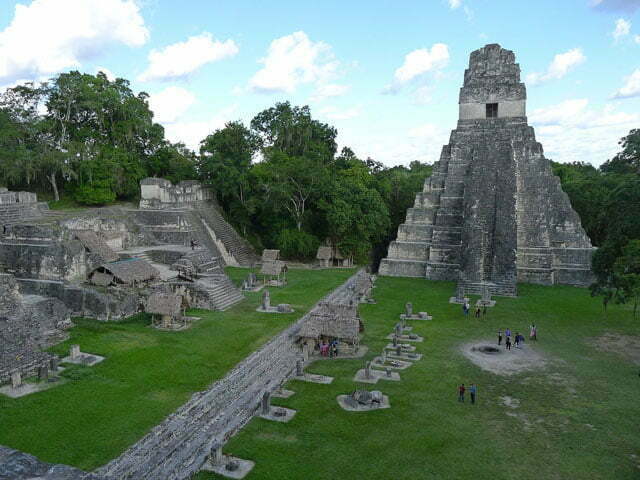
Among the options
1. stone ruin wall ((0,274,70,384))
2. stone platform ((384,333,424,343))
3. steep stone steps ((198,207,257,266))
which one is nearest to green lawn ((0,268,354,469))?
stone ruin wall ((0,274,70,384))

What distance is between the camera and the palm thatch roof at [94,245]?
2211 centimetres

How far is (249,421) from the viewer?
39.5 ft

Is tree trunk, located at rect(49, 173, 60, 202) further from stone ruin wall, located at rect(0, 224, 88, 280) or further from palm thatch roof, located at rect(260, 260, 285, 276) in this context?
palm thatch roof, located at rect(260, 260, 285, 276)

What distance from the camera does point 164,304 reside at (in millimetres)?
19000

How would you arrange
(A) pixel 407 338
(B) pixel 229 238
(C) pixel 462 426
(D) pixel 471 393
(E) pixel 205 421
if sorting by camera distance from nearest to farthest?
(C) pixel 462 426 < (E) pixel 205 421 < (D) pixel 471 393 < (A) pixel 407 338 < (B) pixel 229 238

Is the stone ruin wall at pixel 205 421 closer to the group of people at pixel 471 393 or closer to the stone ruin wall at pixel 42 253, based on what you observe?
the group of people at pixel 471 393

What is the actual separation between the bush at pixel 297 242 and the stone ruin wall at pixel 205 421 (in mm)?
16033

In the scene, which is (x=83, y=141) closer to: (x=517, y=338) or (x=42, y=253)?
(x=42, y=253)

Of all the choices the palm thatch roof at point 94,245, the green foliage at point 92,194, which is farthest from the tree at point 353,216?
the green foliage at point 92,194

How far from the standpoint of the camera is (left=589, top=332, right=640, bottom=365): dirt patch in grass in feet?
54.9

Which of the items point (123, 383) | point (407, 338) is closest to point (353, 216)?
point (407, 338)

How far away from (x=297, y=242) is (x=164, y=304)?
49.5 ft

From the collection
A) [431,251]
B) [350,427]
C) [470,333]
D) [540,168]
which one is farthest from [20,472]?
[540,168]

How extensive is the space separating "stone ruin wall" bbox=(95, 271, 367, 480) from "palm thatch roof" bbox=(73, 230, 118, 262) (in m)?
10.0
